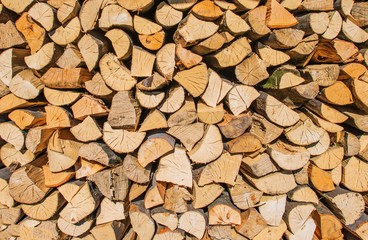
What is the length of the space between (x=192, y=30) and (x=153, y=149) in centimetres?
73

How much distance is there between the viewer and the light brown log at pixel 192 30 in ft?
5.79

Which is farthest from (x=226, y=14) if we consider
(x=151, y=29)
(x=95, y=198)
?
(x=95, y=198)

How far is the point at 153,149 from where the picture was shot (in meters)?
1.83

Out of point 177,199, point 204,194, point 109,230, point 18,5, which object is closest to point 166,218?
point 177,199

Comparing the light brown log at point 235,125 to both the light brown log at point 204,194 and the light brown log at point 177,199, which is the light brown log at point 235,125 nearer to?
the light brown log at point 204,194

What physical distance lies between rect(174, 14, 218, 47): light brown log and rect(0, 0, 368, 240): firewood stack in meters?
0.01

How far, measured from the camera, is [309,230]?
2.14m

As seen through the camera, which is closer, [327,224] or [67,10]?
[67,10]

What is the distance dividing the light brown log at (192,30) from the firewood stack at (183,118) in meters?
0.01

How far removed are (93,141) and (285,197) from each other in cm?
132

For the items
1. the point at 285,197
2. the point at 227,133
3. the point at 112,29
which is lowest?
the point at 285,197

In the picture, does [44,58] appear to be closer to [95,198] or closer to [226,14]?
[95,198]

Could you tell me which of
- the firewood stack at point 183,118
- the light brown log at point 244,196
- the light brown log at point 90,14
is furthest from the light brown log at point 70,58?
the light brown log at point 244,196

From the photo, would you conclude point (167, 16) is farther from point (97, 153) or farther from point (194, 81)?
point (97, 153)
